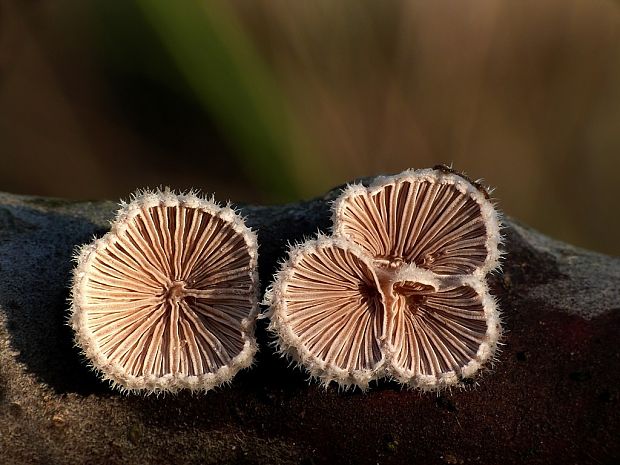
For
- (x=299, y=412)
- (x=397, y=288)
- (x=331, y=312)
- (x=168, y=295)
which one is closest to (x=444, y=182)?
(x=397, y=288)

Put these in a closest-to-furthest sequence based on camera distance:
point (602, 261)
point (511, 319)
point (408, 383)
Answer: point (408, 383)
point (511, 319)
point (602, 261)

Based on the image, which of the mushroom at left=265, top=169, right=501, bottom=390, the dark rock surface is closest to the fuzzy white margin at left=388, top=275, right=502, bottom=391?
the mushroom at left=265, top=169, right=501, bottom=390

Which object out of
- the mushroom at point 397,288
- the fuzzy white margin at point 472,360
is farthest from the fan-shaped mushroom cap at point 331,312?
the fuzzy white margin at point 472,360

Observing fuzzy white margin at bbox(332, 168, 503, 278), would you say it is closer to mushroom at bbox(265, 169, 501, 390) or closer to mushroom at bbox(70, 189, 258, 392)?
mushroom at bbox(265, 169, 501, 390)

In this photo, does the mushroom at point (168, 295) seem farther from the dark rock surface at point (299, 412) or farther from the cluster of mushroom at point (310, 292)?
the dark rock surface at point (299, 412)

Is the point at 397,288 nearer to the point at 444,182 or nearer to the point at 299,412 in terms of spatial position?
the point at 444,182

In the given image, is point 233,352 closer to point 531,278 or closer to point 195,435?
point 195,435

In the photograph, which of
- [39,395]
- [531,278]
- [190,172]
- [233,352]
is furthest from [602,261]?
[190,172]
